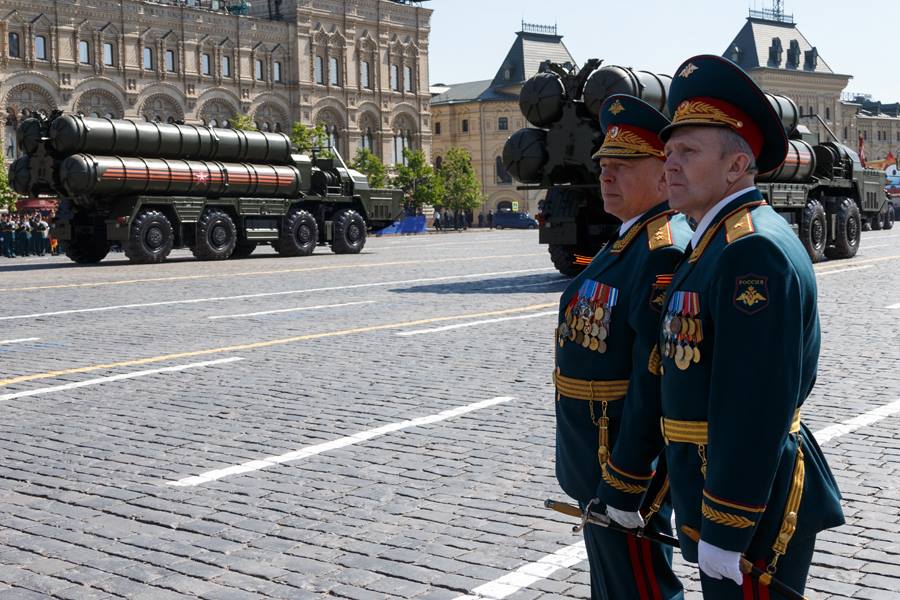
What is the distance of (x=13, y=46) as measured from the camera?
66.8 meters

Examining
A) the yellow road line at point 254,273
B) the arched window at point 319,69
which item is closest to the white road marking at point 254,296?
the yellow road line at point 254,273

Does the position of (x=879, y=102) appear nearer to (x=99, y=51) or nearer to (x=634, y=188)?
(x=99, y=51)

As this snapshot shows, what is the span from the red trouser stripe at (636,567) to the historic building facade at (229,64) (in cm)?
6699

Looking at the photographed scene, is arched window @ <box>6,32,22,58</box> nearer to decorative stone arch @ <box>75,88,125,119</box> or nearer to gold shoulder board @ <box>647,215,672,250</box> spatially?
decorative stone arch @ <box>75,88,125,119</box>

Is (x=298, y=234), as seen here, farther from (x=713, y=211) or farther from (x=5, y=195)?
(x=713, y=211)

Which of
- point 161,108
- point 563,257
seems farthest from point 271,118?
point 563,257

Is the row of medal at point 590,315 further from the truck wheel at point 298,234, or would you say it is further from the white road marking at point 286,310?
the truck wheel at point 298,234

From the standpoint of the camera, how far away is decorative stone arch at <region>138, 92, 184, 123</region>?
73.1 metres

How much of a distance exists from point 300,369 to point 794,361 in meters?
8.57

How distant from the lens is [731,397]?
113 inches

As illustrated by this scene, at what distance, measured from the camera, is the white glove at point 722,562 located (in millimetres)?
2861

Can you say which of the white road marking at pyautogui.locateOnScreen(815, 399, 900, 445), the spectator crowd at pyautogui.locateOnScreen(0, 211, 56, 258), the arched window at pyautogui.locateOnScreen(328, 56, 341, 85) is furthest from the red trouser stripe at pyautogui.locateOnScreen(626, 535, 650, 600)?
the arched window at pyautogui.locateOnScreen(328, 56, 341, 85)

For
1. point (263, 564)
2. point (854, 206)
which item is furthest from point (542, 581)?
point (854, 206)

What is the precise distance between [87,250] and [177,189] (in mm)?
2730
